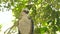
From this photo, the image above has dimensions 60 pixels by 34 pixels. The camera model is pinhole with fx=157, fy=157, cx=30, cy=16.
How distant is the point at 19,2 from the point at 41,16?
0.46 metres

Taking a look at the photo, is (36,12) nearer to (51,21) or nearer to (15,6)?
(15,6)

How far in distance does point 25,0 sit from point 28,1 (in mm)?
54

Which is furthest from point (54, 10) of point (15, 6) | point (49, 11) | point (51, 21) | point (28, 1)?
point (15, 6)

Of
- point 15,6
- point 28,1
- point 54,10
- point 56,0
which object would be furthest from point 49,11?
point 15,6

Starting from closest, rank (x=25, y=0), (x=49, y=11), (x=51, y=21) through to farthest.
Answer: (x=51, y=21), (x=49, y=11), (x=25, y=0)

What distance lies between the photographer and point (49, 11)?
7.95 feet

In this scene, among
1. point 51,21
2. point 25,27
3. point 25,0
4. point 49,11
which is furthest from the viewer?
point 25,0

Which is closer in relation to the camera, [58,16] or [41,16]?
[58,16]

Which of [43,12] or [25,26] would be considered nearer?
[25,26]

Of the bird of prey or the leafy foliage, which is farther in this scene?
the leafy foliage

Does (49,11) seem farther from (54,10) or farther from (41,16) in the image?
(41,16)

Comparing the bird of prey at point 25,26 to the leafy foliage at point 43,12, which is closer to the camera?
the bird of prey at point 25,26

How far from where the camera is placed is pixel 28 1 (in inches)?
105

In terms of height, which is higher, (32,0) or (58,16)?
(32,0)
